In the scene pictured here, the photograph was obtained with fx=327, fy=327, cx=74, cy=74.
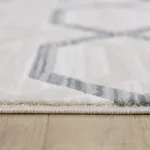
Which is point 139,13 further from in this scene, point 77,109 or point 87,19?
point 77,109

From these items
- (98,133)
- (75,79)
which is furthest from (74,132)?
(75,79)

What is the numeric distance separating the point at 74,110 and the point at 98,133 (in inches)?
4.0

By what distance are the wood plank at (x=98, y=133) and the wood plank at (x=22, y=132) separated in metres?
0.02

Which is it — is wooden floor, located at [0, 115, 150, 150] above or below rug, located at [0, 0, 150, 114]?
above

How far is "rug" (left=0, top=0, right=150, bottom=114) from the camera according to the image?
875 millimetres

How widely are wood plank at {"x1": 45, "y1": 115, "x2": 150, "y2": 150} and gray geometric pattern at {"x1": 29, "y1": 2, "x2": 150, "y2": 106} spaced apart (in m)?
0.07

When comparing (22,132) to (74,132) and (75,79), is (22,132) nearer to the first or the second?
(74,132)

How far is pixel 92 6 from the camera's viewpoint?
1.64 metres

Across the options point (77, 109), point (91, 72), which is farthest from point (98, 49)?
point (77, 109)

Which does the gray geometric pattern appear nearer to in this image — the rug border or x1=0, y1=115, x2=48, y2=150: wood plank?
the rug border

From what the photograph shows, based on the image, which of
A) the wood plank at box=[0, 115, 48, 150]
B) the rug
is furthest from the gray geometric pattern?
the wood plank at box=[0, 115, 48, 150]

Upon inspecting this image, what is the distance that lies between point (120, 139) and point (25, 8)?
1052 millimetres

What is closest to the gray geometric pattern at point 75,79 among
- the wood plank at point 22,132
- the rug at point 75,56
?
the rug at point 75,56

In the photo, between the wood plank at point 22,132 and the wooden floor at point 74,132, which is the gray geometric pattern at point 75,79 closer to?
the wooden floor at point 74,132
